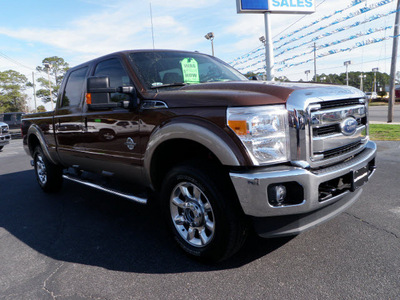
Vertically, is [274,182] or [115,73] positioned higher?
[115,73]

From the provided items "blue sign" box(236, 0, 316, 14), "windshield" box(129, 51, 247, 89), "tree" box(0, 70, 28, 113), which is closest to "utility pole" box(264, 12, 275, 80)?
"blue sign" box(236, 0, 316, 14)

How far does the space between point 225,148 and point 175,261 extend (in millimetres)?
1192

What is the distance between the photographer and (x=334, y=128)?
262 centimetres

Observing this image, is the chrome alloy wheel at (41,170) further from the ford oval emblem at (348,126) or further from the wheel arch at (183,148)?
the ford oval emblem at (348,126)

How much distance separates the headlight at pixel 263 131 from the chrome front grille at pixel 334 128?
0.22m

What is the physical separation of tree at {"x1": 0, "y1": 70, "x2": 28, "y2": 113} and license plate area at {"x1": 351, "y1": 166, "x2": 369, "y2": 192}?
55.1 metres

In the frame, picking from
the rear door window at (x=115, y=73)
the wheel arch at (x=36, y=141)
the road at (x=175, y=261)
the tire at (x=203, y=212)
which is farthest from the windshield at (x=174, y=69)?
the wheel arch at (x=36, y=141)

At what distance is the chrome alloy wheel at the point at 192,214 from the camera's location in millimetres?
2707

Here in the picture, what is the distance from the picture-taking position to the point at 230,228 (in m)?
2.48

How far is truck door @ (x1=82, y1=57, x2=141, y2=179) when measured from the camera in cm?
327

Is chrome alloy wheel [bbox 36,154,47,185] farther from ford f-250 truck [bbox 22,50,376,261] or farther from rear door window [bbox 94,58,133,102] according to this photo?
rear door window [bbox 94,58,133,102]

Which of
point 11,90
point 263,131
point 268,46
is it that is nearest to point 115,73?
point 263,131

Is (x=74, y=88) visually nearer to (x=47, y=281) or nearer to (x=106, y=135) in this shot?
(x=106, y=135)

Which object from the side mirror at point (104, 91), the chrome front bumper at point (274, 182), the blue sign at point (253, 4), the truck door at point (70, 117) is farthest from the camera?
the blue sign at point (253, 4)
